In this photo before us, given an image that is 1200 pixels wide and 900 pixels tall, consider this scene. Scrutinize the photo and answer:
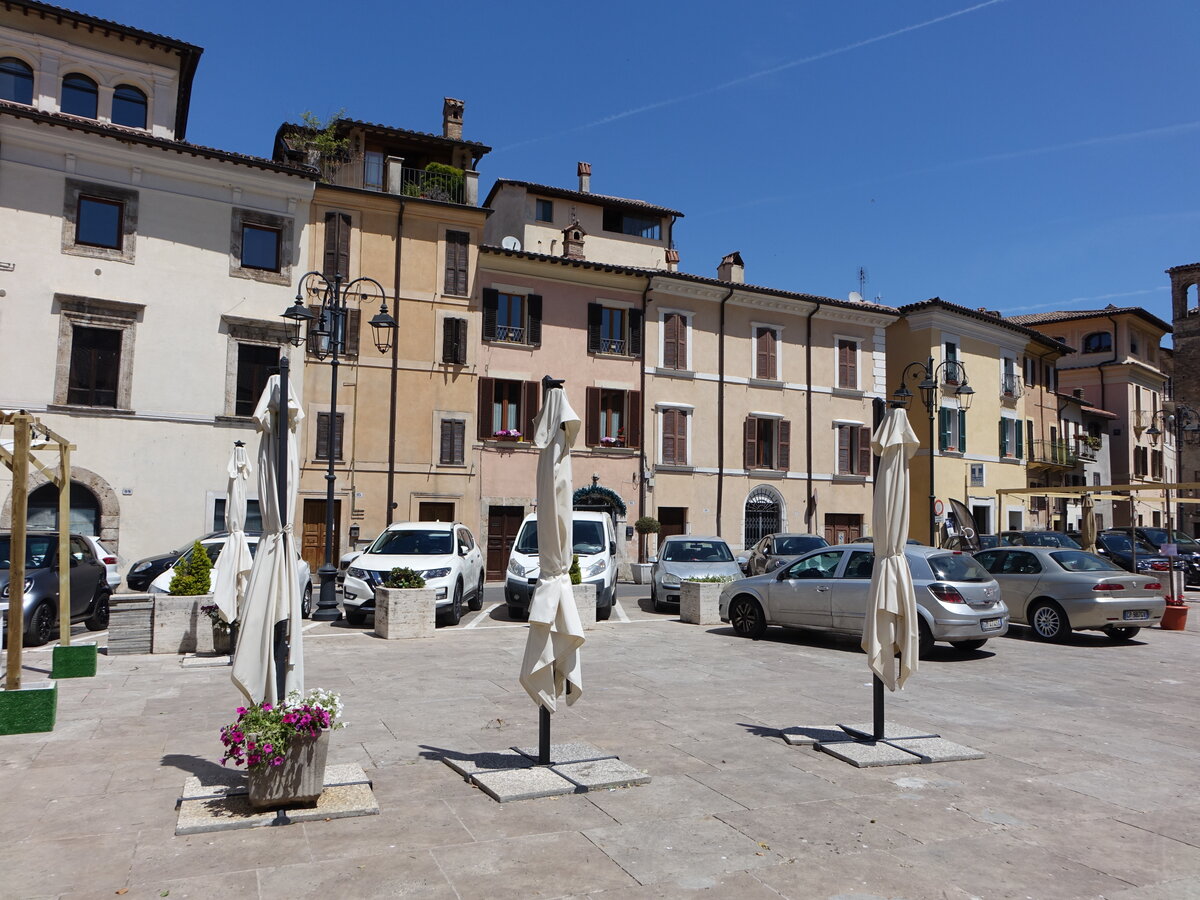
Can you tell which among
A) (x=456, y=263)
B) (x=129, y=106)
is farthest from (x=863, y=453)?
(x=129, y=106)

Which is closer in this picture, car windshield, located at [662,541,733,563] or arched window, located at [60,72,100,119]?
car windshield, located at [662,541,733,563]

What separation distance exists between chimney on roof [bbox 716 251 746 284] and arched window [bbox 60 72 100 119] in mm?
21643

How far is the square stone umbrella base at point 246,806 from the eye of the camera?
16.8 feet

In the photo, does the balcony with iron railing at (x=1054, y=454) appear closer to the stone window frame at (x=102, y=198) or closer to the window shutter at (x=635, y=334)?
the window shutter at (x=635, y=334)

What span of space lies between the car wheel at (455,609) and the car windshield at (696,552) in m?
5.11

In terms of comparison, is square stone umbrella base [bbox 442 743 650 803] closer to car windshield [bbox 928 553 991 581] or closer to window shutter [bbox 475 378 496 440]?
car windshield [bbox 928 553 991 581]

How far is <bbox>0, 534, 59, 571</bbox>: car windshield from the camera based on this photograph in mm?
12383

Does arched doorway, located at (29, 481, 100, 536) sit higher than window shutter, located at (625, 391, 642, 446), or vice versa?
window shutter, located at (625, 391, 642, 446)

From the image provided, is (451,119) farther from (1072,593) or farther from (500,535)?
(1072,593)

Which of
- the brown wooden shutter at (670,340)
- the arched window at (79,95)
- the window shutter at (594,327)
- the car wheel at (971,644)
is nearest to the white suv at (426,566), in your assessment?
the car wheel at (971,644)

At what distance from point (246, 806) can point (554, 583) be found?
2364mm

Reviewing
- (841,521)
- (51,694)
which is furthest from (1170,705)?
(841,521)

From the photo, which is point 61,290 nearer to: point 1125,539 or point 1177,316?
point 1125,539

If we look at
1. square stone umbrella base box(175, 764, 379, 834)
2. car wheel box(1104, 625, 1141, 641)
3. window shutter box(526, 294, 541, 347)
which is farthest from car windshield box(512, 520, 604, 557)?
window shutter box(526, 294, 541, 347)
